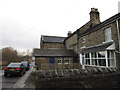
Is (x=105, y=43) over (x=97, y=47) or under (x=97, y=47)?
over

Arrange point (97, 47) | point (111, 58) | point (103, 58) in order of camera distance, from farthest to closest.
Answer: point (97, 47) → point (103, 58) → point (111, 58)

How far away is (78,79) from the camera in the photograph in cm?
570

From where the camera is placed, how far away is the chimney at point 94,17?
54.6 ft

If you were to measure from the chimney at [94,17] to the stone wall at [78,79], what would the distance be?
12575 mm

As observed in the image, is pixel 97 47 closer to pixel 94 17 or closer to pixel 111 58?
pixel 111 58

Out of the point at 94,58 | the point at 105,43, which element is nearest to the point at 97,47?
the point at 105,43

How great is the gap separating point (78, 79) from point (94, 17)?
14.1 m

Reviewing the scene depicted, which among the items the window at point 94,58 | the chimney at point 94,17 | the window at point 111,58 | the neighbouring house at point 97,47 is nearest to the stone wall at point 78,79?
the neighbouring house at point 97,47

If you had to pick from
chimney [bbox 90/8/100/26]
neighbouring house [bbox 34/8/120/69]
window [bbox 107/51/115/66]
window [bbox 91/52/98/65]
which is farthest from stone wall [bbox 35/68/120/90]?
chimney [bbox 90/8/100/26]

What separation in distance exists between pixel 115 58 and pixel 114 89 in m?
4.79

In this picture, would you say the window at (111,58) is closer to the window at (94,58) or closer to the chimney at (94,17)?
the window at (94,58)

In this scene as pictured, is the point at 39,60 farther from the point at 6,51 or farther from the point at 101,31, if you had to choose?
the point at 6,51

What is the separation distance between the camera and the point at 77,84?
219 inches

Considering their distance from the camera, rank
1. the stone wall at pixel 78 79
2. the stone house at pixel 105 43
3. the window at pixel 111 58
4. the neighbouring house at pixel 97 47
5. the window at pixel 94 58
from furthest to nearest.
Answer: the window at pixel 94 58 → the window at pixel 111 58 → the neighbouring house at pixel 97 47 → the stone house at pixel 105 43 → the stone wall at pixel 78 79
